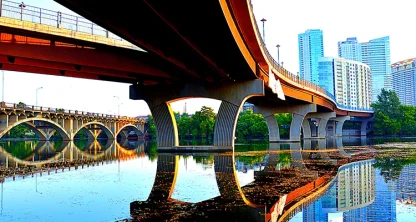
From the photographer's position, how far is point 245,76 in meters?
35.6

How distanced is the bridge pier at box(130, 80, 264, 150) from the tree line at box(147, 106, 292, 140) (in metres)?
64.1

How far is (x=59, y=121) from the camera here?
8150 cm

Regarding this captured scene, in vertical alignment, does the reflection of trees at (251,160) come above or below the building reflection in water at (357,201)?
below

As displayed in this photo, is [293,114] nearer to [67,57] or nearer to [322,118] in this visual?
[322,118]

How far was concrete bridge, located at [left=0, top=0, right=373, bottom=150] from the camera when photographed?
17.3m

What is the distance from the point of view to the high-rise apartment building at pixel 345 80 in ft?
578

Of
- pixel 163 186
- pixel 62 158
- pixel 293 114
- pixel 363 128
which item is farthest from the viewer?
pixel 363 128

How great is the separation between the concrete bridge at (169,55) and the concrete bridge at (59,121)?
104 ft

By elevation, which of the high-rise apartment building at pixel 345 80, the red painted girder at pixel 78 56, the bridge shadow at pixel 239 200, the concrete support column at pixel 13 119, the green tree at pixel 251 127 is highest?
the high-rise apartment building at pixel 345 80

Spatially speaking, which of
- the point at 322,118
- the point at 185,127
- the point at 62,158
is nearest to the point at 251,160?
the point at 62,158

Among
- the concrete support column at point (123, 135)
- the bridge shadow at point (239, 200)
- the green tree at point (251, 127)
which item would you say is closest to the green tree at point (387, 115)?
the green tree at point (251, 127)

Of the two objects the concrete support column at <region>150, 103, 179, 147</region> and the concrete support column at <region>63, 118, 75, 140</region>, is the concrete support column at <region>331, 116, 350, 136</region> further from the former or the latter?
the concrete support column at <region>150, 103, 179, 147</region>

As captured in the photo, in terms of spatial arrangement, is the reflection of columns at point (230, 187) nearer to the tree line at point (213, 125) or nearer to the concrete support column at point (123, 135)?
the tree line at point (213, 125)

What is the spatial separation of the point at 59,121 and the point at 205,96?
5355 centimetres
